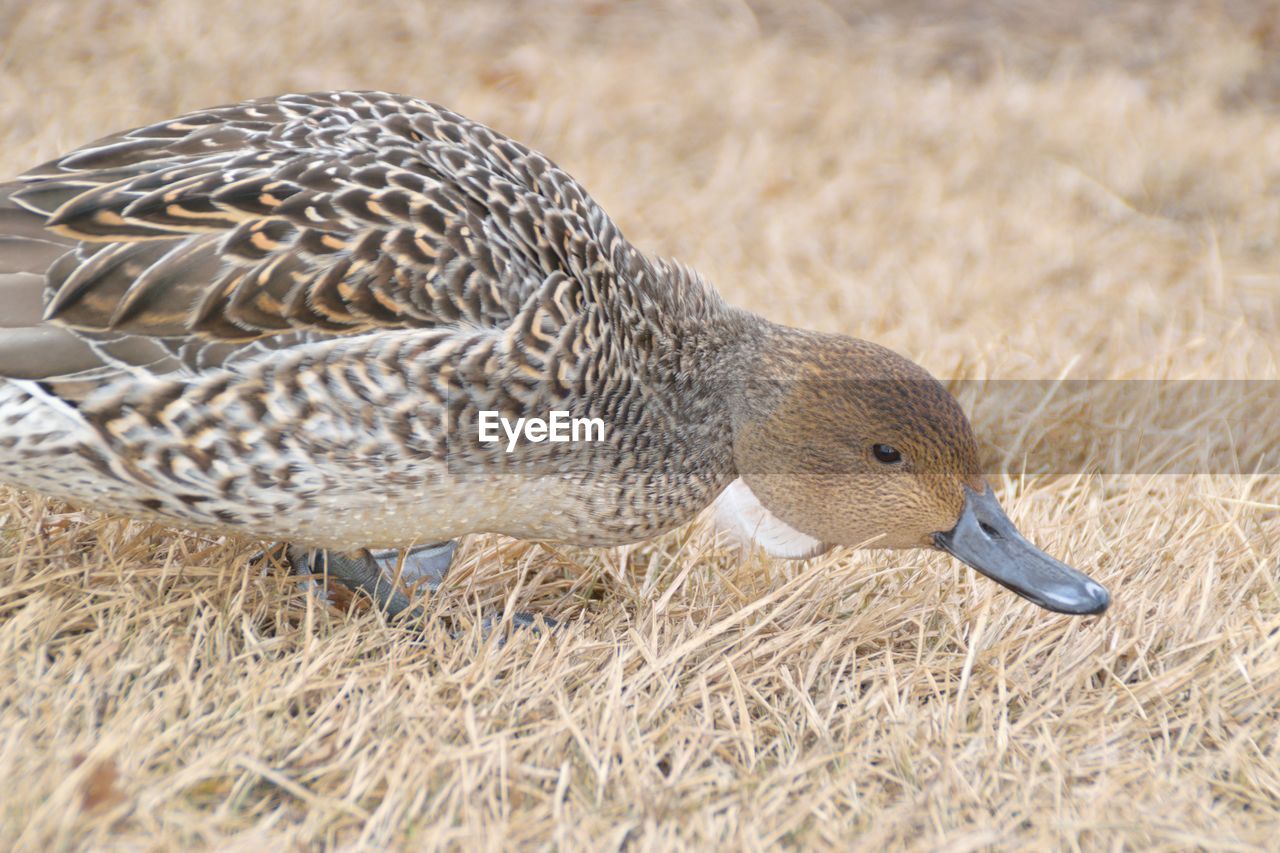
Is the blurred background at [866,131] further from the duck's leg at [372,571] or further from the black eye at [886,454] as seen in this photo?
the duck's leg at [372,571]

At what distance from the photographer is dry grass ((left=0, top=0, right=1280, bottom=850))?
208 cm

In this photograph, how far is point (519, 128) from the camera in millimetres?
5285

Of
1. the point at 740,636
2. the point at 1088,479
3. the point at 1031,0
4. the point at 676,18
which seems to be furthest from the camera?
the point at 1031,0

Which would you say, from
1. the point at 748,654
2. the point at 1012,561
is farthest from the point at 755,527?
the point at 1012,561

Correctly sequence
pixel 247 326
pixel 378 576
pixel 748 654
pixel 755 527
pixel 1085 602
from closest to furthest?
pixel 247 326 < pixel 1085 602 < pixel 748 654 < pixel 378 576 < pixel 755 527

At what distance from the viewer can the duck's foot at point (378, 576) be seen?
8.61 ft

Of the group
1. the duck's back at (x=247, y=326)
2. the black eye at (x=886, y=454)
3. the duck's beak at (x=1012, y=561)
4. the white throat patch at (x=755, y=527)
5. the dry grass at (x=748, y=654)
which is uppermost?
the duck's back at (x=247, y=326)

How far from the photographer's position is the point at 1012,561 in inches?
102

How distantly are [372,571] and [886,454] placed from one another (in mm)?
1055

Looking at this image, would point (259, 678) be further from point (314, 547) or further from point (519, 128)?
point (519, 128)

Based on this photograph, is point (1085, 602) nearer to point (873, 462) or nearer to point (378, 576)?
point (873, 462)

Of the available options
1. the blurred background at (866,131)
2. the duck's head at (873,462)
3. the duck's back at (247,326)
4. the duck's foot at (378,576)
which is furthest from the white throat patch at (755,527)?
the blurred background at (866,131)

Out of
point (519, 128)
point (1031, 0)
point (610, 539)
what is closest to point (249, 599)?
point (610, 539)

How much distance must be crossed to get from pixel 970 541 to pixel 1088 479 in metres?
0.77
